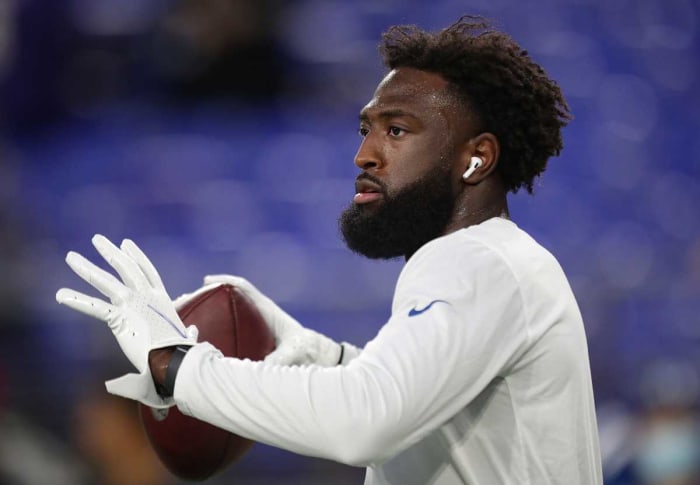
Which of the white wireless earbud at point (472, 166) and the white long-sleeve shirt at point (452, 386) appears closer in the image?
the white long-sleeve shirt at point (452, 386)

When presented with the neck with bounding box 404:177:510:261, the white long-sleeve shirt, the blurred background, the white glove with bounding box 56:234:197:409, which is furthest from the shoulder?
the blurred background

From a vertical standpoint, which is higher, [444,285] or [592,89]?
[592,89]

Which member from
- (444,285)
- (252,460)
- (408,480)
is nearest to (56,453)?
(252,460)

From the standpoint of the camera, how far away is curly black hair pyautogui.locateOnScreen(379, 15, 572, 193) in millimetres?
1967

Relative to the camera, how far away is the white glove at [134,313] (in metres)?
1.70

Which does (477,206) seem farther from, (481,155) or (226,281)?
(226,281)

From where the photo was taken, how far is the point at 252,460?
4.41 metres

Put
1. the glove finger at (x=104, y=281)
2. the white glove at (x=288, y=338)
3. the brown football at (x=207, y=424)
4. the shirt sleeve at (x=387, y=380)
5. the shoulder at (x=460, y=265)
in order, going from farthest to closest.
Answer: the white glove at (x=288, y=338) < the brown football at (x=207, y=424) < the glove finger at (x=104, y=281) < the shoulder at (x=460, y=265) < the shirt sleeve at (x=387, y=380)

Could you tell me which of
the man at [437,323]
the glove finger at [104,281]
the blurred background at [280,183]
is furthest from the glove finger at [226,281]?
the blurred background at [280,183]

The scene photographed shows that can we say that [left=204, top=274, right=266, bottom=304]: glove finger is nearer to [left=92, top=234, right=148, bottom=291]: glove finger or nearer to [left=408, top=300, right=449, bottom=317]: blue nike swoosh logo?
[left=92, top=234, right=148, bottom=291]: glove finger

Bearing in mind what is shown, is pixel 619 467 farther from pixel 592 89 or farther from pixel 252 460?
pixel 592 89

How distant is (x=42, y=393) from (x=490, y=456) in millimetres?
2974

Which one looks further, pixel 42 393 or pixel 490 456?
pixel 42 393

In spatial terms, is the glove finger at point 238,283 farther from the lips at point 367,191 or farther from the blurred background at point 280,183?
the blurred background at point 280,183
